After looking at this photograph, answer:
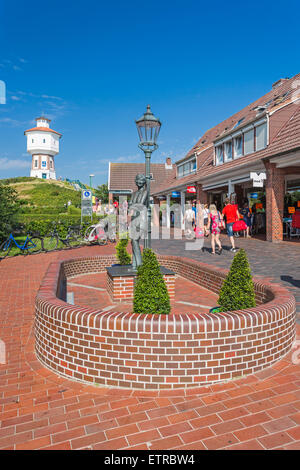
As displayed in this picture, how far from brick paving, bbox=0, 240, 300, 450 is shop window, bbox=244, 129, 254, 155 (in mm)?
14979

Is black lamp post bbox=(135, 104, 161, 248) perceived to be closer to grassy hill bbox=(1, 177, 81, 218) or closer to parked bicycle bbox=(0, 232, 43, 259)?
parked bicycle bbox=(0, 232, 43, 259)

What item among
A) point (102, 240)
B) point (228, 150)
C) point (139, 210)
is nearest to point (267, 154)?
point (228, 150)

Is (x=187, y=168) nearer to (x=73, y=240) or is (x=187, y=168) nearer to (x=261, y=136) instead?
(x=261, y=136)

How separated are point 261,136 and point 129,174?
99.7 ft

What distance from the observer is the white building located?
3317 inches

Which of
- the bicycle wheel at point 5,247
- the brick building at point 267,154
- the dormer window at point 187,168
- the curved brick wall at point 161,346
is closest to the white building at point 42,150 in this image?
the dormer window at point 187,168

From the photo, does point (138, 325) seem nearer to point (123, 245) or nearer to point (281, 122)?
point (123, 245)

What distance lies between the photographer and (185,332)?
9.39 ft

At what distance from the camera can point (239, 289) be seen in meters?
3.76

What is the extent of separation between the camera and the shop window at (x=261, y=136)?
15.5m

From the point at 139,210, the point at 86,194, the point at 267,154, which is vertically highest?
the point at 267,154

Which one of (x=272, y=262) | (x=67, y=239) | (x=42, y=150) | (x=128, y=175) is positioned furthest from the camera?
(x=42, y=150)

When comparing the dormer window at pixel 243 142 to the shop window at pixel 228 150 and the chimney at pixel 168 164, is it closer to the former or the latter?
the shop window at pixel 228 150
